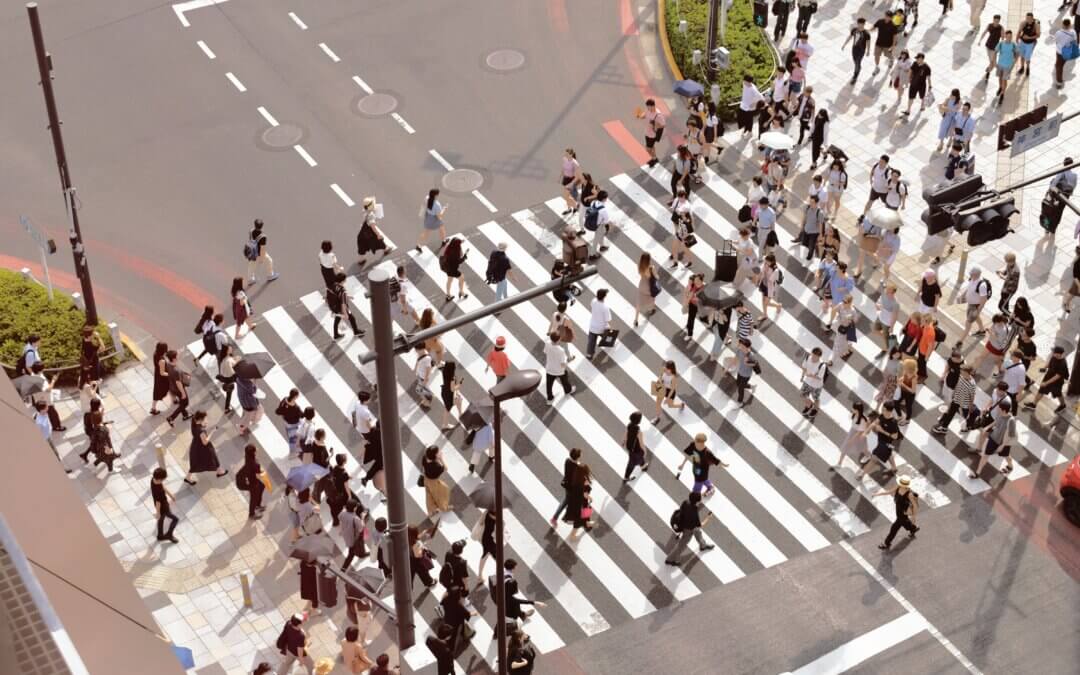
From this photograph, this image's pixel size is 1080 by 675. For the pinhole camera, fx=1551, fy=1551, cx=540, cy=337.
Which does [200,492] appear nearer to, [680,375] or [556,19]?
[680,375]

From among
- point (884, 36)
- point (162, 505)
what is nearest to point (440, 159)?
point (884, 36)

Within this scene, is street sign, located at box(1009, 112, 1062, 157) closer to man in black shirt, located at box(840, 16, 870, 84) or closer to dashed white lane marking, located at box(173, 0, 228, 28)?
man in black shirt, located at box(840, 16, 870, 84)

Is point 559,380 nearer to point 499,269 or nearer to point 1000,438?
point 499,269

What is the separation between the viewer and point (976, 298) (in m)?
27.4

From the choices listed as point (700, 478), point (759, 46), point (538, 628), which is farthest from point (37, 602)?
point (759, 46)

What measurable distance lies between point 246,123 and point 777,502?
578 inches

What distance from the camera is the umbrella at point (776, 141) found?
1160 inches

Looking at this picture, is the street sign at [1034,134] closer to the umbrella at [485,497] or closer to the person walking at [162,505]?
the umbrella at [485,497]

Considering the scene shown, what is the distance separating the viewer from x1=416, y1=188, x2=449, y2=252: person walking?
2863 centimetres

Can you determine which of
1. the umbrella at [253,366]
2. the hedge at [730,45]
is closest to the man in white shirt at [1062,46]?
the hedge at [730,45]

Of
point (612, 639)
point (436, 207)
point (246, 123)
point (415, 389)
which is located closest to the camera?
point (612, 639)

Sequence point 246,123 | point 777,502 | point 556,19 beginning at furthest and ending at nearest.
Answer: point 556,19, point 246,123, point 777,502

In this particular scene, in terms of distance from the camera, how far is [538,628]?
22.7m

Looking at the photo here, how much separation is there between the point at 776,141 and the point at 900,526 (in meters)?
8.93
